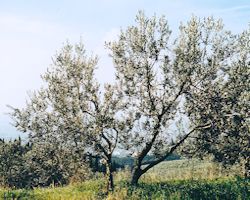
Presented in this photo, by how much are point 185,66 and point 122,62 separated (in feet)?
16.0

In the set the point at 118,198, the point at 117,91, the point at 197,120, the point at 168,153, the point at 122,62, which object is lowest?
the point at 118,198

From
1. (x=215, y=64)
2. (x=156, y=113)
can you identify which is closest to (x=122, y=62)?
(x=156, y=113)

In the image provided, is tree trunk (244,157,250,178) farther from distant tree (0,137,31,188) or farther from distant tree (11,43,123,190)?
distant tree (0,137,31,188)

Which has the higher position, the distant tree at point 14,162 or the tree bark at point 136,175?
the distant tree at point 14,162

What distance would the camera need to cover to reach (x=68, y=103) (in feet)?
95.5

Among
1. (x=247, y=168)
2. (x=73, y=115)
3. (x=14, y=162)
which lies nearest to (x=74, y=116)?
(x=73, y=115)

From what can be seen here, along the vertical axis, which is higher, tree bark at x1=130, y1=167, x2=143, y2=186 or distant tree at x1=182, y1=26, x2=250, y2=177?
distant tree at x1=182, y1=26, x2=250, y2=177

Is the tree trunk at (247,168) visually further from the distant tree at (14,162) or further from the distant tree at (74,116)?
the distant tree at (14,162)

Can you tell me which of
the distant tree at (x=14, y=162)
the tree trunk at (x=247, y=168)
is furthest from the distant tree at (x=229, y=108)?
the distant tree at (x=14, y=162)

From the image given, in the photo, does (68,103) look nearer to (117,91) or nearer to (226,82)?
(117,91)

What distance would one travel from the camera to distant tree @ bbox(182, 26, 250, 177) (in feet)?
93.5

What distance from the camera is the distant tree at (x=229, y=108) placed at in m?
28.5

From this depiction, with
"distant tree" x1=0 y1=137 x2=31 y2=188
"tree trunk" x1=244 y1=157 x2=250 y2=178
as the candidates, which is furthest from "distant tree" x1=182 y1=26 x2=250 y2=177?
"distant tree" x1=0 y1=137 x2=31 y2=188

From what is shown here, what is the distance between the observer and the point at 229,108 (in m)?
28.4
